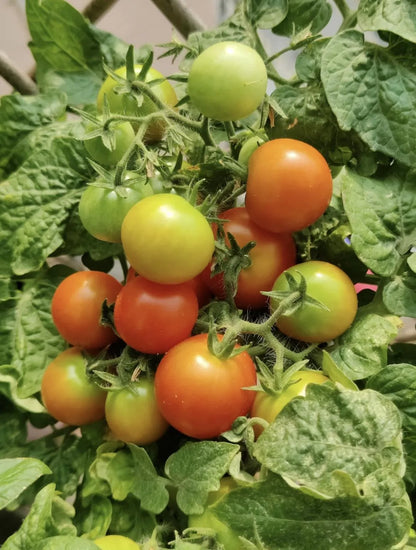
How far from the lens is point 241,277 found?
19.3 inches

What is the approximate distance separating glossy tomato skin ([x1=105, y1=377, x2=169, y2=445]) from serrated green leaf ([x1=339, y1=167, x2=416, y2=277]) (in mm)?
220

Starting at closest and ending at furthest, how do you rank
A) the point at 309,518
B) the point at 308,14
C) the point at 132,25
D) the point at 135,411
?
1. the point at 309,518
2. the point at 135,411
3. the point at 308,14
4. the point at 132,25

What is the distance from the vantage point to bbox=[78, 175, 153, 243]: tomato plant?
446mm

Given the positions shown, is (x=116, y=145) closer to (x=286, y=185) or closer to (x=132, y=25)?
(x=286, y=185)

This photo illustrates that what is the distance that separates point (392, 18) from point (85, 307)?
381mm

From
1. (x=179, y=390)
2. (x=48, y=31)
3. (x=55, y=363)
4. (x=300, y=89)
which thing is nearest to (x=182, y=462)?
(x=179, y=390)

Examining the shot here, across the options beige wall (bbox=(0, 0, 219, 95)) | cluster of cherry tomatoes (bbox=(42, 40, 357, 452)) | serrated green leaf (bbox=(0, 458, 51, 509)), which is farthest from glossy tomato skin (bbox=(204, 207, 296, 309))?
beige wall (bbox=(0, 0, 219, 95))

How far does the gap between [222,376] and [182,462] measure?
0.27 feet

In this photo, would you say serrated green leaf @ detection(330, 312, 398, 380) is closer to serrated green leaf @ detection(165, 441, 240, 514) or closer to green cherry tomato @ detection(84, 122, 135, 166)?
serrated green leaf @ detection(165, 441, 240, 514)

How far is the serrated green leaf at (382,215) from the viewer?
0.49m

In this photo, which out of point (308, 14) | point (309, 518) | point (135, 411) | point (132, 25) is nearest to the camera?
point (309, 518)

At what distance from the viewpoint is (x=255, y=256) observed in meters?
0.49

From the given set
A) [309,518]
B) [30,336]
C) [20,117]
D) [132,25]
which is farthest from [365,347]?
[132,25]

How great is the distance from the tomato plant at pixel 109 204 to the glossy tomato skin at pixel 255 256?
0.08 meters
